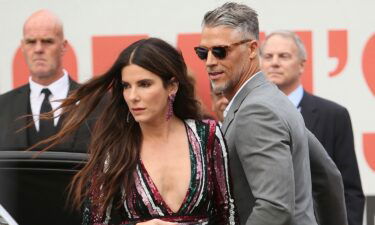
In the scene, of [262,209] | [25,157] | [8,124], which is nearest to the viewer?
[262,209]

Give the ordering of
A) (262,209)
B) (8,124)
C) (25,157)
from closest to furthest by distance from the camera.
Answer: (262,209) → (25,157) → (8,124)

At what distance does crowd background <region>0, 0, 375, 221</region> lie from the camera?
6.11 meters

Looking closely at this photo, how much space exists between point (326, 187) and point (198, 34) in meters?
2.40

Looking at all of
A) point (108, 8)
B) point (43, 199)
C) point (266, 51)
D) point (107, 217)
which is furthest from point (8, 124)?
point (107, 217)

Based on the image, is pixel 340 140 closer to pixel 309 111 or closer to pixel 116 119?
pixel 309 111

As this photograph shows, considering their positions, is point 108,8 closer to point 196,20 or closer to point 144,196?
point 196,20

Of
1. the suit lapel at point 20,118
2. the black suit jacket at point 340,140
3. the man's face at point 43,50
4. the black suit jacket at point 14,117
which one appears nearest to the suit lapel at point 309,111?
the black suit jacket at point 340,140

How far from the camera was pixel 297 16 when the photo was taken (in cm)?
620

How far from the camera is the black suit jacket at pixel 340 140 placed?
5.84 m

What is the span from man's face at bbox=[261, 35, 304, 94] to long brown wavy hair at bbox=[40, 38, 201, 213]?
8.30 feet

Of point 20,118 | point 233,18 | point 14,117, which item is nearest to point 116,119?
point 233,18

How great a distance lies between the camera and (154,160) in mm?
3455

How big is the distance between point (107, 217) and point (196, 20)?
114 inches

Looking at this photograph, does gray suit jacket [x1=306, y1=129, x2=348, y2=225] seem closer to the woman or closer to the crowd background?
the woman
